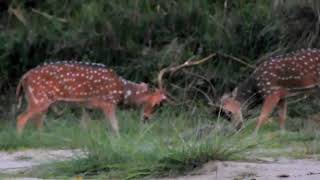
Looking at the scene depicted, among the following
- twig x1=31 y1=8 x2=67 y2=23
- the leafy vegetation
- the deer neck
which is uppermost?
twig x1=31 y1=8 x2=67 y2=23

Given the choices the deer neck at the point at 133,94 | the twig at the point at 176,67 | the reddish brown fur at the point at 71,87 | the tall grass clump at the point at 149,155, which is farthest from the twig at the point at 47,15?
the tall grass clump at the point at 149,155

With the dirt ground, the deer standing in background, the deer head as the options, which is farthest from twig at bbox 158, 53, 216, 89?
the dirt ground

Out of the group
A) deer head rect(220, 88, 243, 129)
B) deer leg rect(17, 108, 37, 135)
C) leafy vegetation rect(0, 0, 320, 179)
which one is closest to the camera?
deer head rect(220, 88, 243, 129)

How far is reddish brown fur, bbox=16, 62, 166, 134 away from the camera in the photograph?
13906mm

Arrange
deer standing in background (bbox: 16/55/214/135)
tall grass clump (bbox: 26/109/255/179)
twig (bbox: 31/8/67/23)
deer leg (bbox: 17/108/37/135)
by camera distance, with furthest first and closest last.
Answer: twig (bbox: 31/8/67/23) < deer standing in background (bbox: 16/55/214/135) < deer leg (bbox: 17/108/37/135) < tall grass clump (bbox: 26/109/255/179)

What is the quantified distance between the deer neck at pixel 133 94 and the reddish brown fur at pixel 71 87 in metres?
0.06

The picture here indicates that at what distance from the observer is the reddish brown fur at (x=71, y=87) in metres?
13.9

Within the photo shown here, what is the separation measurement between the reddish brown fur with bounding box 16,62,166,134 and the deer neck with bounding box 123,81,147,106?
61mm

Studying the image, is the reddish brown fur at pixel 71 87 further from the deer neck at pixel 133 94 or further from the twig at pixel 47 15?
the twig at pixel 47 15

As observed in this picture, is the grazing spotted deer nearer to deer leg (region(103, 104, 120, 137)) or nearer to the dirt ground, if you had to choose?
deer leg (region(103, 104, 120, 137))

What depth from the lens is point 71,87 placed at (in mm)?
13922

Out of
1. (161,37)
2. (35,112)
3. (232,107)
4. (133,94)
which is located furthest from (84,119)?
(161,37)

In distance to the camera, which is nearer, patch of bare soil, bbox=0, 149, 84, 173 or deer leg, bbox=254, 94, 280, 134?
patch of bare soil, bbox=0, 149, 84, 173

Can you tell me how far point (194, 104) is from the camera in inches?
587
